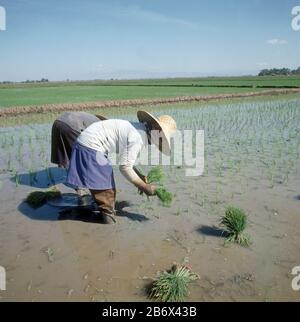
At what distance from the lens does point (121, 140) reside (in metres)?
3.29

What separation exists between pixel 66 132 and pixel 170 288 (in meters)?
2.74

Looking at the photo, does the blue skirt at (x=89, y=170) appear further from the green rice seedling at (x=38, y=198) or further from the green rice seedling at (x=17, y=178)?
the green rice seedling at (x=17, y=178)

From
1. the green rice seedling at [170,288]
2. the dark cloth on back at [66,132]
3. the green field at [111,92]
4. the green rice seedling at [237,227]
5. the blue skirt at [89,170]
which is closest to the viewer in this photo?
the green rice seedling at [170,288]

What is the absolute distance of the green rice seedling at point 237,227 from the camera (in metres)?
3.20

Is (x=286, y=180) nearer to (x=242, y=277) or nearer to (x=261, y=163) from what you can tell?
(x=261, y=163)

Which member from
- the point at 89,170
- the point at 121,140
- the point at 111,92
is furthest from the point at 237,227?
the point at 111,92

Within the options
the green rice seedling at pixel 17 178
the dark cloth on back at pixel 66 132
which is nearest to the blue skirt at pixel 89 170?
the dark cloth on back at pixel 66 132

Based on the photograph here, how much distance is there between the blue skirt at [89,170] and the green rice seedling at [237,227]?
48.0 inches

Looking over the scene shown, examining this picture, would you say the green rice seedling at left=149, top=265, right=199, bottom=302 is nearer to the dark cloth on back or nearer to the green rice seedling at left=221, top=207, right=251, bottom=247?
the green rice seedling at left=221, top=207, right=251, bottom=247

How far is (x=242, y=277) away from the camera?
2697 millimetres

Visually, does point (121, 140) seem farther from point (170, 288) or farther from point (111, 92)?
point (111, 92)

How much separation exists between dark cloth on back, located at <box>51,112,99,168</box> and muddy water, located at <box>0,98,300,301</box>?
49cm

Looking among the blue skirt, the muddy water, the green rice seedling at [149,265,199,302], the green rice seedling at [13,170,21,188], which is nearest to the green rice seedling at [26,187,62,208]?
the muddy water
